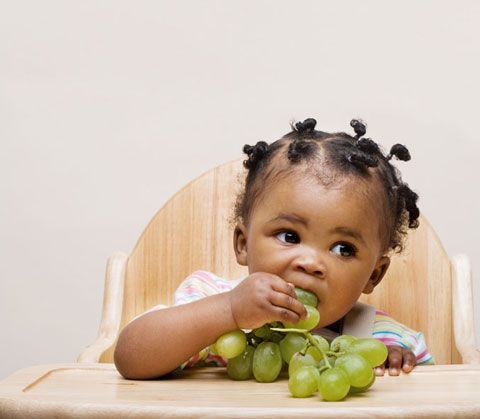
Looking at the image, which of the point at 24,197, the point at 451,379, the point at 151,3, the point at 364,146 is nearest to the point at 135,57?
the point at 151,3

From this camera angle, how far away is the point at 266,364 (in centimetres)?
93

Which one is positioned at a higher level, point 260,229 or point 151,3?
point 151,3

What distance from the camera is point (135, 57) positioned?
212cm

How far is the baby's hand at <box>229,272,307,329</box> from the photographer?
0.93 meters

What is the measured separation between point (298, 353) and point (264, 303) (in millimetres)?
63

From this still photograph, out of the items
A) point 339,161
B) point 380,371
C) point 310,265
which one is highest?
point 339,161

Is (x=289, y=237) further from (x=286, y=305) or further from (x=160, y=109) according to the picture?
(x=160, y=109)

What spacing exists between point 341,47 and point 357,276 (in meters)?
1.08

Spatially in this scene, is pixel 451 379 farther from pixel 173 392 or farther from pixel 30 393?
pixel 30 393

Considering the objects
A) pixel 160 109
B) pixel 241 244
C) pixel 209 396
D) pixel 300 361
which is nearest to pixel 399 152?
pixel 241 244

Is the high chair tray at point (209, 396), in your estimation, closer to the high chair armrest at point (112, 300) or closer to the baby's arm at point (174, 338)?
the baby's arm at point (174, 338)

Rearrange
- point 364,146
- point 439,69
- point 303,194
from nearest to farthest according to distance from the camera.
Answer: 1. point 303,194
2. point 364,146
3. point 439,69

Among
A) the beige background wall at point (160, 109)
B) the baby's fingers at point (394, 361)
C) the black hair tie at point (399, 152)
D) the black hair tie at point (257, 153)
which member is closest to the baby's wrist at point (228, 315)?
the baby's fingers at point (394, 361)

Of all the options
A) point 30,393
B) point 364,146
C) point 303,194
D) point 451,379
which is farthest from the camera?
point 364,146
